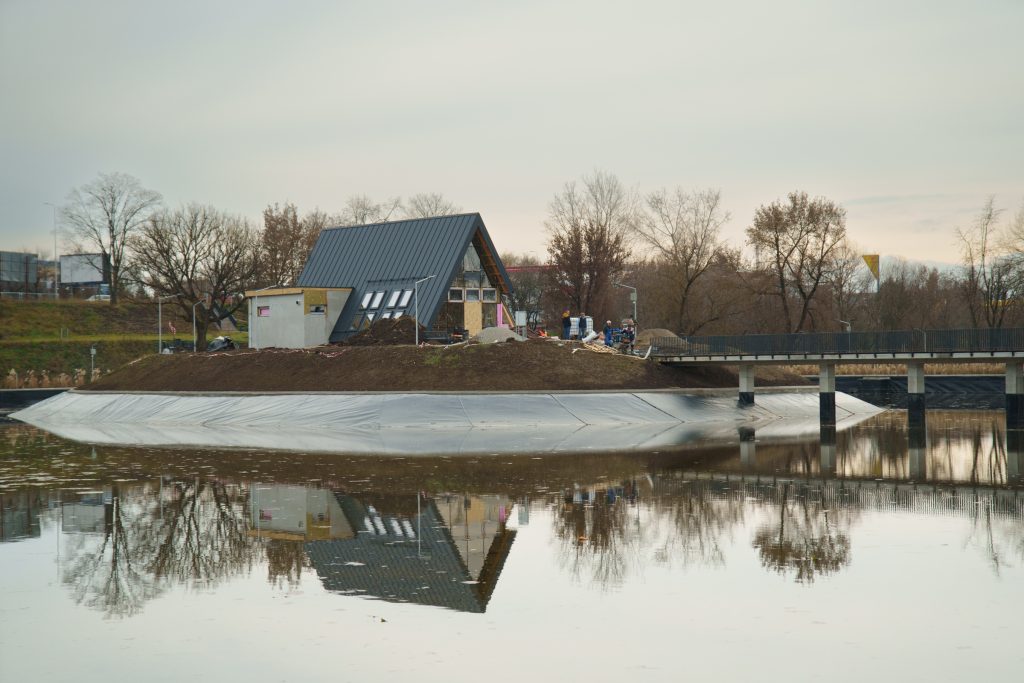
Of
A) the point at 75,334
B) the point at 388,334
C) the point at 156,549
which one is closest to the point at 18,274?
the point at 75,334

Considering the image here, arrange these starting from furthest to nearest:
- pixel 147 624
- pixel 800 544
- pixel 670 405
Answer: pixel 670 405 < pixel 800 544 < pixel 147 624

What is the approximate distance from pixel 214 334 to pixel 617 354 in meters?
61.2

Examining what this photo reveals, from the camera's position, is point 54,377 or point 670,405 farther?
point 54,377

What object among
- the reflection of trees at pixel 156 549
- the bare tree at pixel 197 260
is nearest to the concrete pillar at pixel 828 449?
the reflection of trees at pixel 156 549

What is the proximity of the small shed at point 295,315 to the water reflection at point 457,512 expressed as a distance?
27367mm

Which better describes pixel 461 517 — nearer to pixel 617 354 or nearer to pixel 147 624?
pixel 147 624

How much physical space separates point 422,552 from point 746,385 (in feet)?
122

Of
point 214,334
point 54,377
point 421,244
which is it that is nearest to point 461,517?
point 421,244

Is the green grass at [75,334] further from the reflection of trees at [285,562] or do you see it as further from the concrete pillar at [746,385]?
the reflection of trees at [285,562]

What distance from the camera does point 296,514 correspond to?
20.2 m

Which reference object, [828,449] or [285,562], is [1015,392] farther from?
[285,562]

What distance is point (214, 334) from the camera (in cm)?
10294

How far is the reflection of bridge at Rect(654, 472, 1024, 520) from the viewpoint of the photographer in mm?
20828

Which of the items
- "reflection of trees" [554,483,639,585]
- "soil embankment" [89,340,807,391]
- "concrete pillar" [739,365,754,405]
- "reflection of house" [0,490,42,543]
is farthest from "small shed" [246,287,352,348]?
"reflection of trees" [554,483,639,585]
